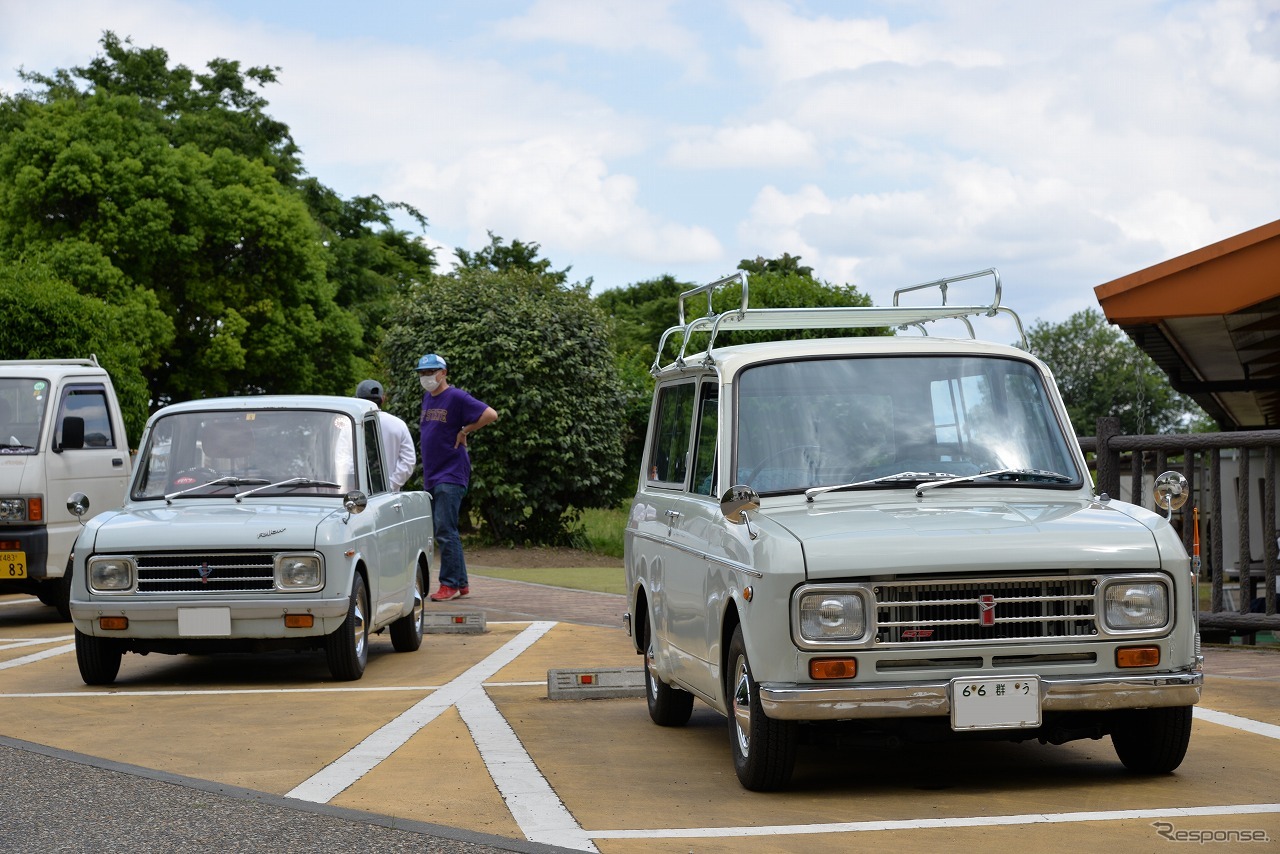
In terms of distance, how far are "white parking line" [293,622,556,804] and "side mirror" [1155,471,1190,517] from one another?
374 cm

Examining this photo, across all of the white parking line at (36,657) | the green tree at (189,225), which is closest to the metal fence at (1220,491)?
the white parking line at (36,657)

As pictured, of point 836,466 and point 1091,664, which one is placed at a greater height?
point 836,466

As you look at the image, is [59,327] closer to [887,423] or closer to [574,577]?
[574,577]

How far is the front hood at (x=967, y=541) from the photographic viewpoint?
627 centimetres

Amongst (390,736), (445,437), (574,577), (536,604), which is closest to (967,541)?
(390,736)

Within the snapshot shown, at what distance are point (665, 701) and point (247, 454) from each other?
4.22 meters

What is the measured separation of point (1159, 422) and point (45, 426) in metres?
98.8

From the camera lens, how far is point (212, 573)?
1020cm

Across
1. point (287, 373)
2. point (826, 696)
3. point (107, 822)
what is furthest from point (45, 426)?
point (287, 373)

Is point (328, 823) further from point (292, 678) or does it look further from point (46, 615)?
point (46, 615)

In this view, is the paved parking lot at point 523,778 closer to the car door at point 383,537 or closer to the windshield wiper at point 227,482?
the car door at point 383,537

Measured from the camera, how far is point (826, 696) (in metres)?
6.14

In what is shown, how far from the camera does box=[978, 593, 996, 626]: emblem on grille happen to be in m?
6.32

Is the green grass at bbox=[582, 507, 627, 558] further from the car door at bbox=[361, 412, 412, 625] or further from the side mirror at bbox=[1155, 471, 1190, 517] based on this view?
the side mirror at bbox=[1155, 471, 1190, 517]
